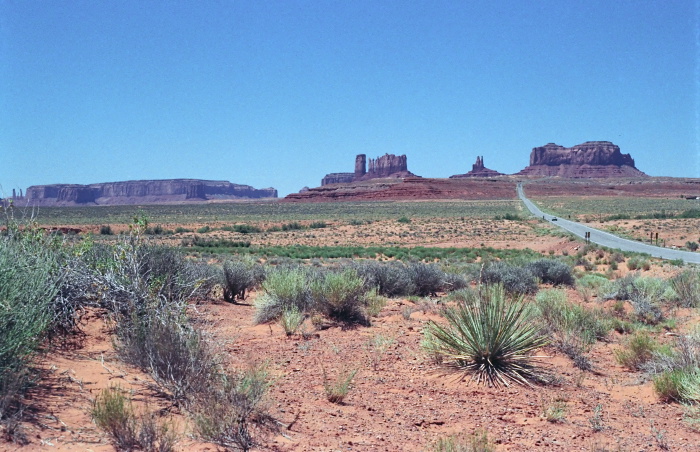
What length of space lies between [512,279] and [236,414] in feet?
32.9

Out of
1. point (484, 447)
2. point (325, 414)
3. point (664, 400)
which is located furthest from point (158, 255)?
point (664, 400)

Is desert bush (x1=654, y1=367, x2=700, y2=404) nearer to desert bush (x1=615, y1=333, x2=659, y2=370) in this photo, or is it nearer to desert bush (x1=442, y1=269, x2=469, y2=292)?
desert bush (x1=615, y1=333, x2=659, y2=370)

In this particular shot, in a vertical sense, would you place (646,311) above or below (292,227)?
below

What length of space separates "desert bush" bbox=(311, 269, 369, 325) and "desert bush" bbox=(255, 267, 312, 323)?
19 centimetres

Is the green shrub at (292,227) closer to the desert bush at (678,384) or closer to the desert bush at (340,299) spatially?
the desert bush at (340,299)

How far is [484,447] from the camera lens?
3.96 metres

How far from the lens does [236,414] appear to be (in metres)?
4.22

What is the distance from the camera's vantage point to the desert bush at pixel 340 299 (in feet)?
29.1

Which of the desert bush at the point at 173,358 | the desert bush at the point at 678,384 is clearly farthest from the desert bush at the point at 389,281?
the desert bush at the point at 173,358

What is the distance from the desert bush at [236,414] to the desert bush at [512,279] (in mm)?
8865

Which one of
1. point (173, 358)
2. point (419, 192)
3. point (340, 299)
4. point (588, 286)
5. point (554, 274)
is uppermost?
point (419, 192)

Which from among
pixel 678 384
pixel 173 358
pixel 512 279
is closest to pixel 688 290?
pixel 512 279

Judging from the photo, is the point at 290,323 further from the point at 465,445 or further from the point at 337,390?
the point at 465,445

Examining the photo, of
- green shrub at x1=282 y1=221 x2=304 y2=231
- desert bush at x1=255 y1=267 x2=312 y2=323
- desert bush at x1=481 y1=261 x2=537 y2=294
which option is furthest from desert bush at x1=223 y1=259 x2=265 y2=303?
green shrub at x1=282 y1=221 x2=304 y2=231
